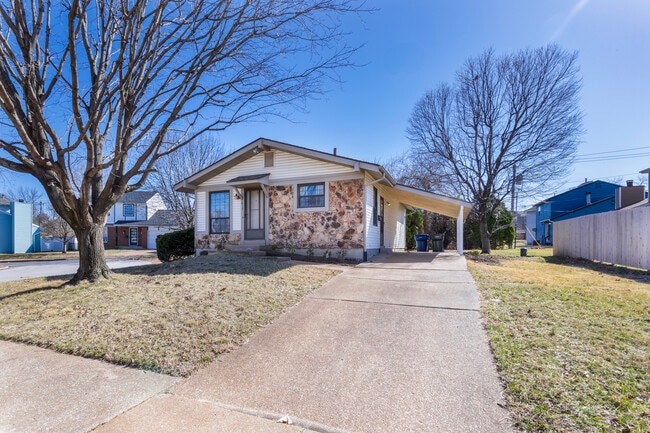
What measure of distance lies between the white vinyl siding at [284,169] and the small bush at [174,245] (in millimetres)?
2757

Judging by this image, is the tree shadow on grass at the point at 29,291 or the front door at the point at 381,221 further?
the front door at the point at 381,221

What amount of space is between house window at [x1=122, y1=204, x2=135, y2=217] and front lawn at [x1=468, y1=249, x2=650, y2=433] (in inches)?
1580

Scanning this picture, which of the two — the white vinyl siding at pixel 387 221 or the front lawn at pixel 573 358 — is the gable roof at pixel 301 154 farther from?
the front lawn at pixel 573 358

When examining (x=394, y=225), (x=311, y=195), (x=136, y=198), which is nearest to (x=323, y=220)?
(x=311, y=195)

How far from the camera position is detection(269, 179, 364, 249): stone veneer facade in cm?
1043

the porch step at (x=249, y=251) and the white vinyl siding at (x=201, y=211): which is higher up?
the white vinyl siding at (x=201, y=211)

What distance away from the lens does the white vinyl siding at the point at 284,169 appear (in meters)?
10.8

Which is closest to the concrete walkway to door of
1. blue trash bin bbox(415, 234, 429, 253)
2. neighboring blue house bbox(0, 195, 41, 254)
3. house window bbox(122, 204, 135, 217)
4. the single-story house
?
the single-story house

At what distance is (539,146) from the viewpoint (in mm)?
16344

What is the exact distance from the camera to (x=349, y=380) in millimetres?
2912

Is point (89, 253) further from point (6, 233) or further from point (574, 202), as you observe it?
point (574, 202)

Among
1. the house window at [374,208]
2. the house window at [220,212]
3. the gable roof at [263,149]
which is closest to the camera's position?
the gable roof at [263,149]

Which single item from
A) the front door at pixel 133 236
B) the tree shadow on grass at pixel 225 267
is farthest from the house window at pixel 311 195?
the front door at pixel 133 236

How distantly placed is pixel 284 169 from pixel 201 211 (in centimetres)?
434
